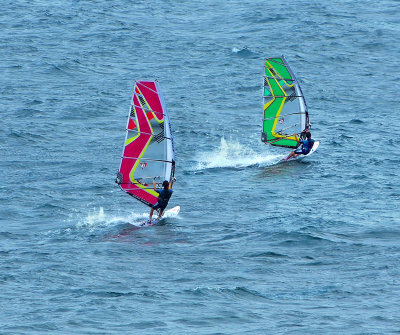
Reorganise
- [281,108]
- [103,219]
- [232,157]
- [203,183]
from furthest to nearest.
Result: [232,157], [281,108], [203,183], [103,219]

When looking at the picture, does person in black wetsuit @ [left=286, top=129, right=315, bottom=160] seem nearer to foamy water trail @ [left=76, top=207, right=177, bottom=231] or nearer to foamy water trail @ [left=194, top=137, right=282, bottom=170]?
foamy water trail @ [left=194, top=137, right=282, bottom=170]

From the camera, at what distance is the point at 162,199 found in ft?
110

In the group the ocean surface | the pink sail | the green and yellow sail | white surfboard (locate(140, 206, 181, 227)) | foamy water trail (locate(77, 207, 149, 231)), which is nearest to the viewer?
the ocean surface

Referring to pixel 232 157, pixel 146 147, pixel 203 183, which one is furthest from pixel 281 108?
pixel 146 147

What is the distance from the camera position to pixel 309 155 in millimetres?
43750

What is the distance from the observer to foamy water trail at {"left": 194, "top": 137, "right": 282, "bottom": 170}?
4250cm

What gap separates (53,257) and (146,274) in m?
3.52

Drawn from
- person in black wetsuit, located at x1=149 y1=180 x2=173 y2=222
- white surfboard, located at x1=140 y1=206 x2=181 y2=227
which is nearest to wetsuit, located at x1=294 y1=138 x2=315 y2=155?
white surfboard, located at x1=140 y1=206 x2=181 y2=227

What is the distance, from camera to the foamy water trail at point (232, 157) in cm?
4250

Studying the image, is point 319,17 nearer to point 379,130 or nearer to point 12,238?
point 379,130

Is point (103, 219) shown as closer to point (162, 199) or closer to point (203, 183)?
point (162, 199)

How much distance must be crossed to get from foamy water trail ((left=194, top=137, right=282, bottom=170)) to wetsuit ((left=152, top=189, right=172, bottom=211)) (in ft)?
26.3

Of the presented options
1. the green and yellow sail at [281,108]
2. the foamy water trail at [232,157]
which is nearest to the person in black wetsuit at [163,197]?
the foamy water trail at [232,157]

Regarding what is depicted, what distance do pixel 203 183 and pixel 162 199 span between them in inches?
229
